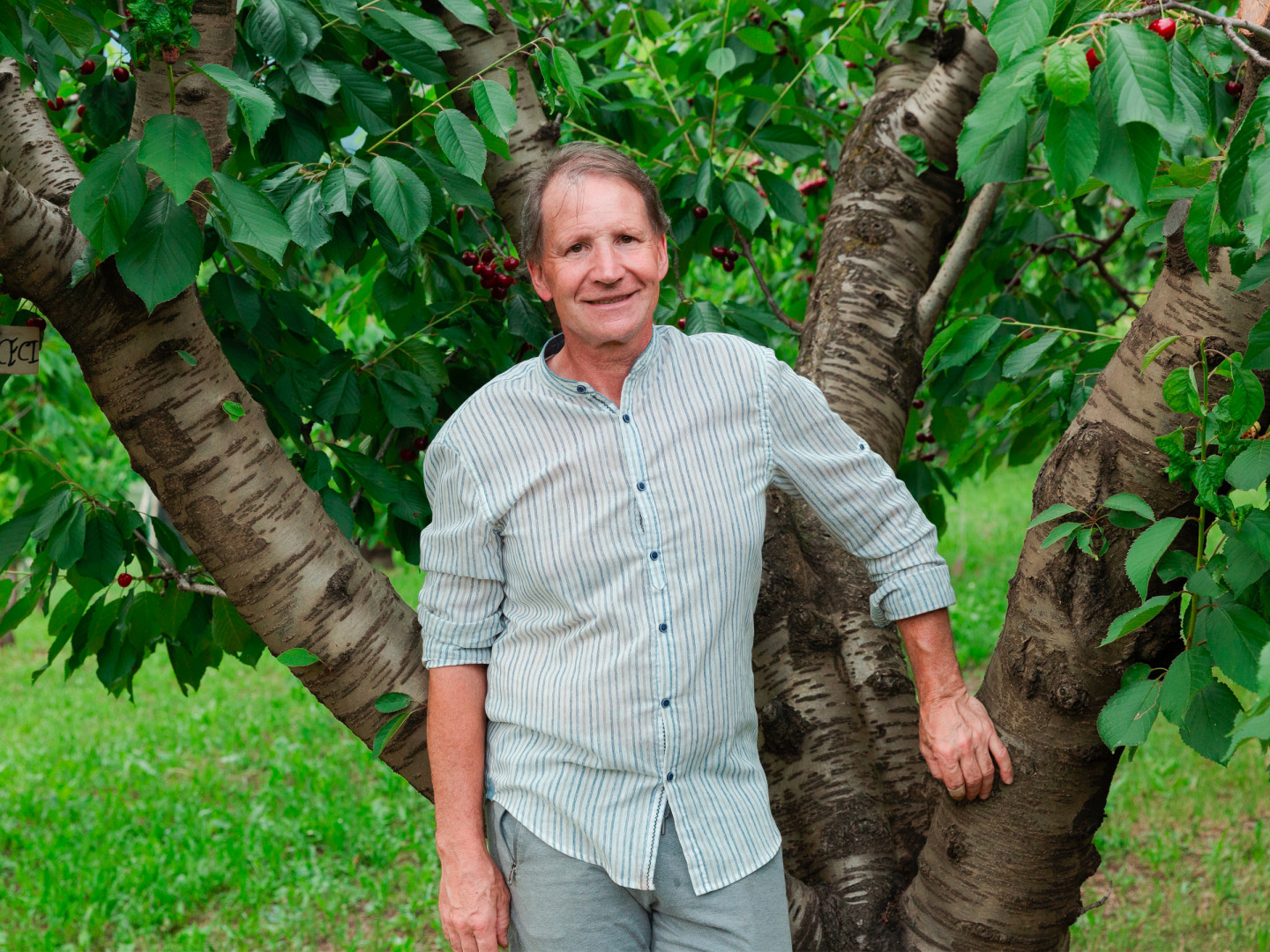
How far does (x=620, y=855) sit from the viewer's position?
140cm

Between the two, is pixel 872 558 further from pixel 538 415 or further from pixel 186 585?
pixel 186 585

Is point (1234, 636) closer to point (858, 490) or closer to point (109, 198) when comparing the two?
point (858, 490)

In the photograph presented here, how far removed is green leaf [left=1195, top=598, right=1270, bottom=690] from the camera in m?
1.24

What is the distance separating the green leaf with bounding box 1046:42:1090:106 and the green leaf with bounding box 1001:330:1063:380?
102cm

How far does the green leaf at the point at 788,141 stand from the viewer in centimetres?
237

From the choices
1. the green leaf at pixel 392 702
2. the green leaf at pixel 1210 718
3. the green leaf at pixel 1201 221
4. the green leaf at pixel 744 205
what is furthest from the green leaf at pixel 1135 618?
the green leaf at pixel 744 205

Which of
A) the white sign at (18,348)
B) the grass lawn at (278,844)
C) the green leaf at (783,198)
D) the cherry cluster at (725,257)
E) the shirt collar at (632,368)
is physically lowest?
the grass lawn at (278,844)

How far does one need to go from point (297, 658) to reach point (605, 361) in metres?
0.66

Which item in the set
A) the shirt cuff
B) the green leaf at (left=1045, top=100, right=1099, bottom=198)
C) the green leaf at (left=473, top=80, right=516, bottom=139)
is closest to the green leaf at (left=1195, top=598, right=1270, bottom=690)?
the shirt cuff

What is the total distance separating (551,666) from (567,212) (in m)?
0.65

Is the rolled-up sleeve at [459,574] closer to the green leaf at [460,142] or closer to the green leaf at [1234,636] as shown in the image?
the green leaf at [460,142]

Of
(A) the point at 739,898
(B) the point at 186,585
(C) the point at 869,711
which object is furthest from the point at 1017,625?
(B) the point at 186,585

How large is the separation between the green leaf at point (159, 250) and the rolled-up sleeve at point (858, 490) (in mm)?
837

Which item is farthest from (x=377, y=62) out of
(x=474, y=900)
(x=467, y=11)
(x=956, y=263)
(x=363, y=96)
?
(x=474, y=900)
